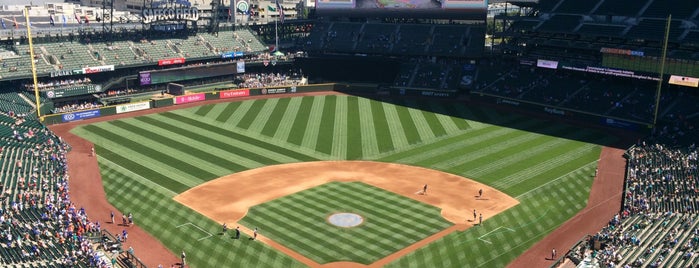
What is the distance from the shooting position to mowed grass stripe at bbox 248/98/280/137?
71.2 meters

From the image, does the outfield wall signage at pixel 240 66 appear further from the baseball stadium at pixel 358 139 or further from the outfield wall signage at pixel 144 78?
the outfield wall signage at pixel 144 78

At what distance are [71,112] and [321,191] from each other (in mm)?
40805

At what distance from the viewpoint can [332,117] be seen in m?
76.8

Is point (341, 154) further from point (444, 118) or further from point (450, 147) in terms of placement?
point (444, 118)

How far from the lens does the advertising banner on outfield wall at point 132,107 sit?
77938 mm

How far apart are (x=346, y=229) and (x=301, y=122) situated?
3367 centimetres

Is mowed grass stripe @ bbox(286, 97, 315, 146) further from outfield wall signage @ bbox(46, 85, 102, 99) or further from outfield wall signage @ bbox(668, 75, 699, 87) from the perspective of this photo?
outfield wall signage @ bbox(668, 75, 699, 87)

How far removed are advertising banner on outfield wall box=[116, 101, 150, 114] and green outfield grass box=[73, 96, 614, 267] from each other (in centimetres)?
385

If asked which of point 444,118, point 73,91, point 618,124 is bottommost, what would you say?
point 444,118

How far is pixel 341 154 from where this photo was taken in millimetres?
60938

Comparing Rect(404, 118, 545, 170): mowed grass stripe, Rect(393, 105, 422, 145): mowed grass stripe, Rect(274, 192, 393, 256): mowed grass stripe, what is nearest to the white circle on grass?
Rect(274, 192, 393, 256): mowed grass stripe

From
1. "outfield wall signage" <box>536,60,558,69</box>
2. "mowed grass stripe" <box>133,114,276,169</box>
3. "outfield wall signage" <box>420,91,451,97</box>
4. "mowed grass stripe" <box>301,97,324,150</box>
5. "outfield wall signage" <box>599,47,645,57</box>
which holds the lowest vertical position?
"mowed grass stripe" <box>133,114,276,169</box>

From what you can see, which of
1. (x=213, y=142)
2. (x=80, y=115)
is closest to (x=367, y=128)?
(x=213, y=142)

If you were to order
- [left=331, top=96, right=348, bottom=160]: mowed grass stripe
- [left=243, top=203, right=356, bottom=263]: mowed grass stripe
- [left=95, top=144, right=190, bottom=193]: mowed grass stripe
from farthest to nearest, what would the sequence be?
[left=331, top=96, right=348, bottom=160]: mowed grass stripe, [left=95, top=144, right=190, bottom=193]: mowed grass stripe, [left=243, top=203, right=356, bottom=263]: mowed grass stripe
